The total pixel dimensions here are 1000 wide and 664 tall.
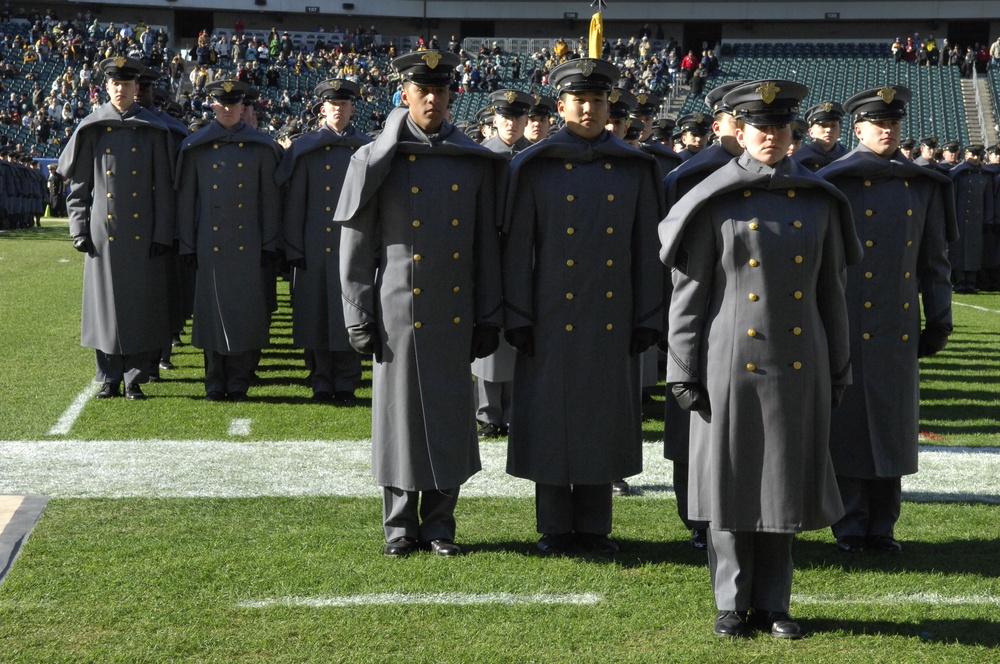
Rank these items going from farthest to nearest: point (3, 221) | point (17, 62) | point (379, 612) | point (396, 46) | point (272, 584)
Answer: point (396, 46) → point (17, 62) → point (3, 221) → point (272, 584) → point (379, 612)

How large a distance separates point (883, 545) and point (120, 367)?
18.6 feet

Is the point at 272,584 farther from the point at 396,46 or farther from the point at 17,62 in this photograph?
the point at 396,46

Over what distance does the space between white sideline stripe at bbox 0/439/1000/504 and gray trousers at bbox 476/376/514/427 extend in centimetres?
36

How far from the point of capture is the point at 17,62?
44.3 m

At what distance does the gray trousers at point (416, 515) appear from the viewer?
17.1 feet

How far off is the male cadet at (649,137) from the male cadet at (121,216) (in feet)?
11.0

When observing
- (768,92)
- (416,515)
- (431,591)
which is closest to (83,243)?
(416,515)

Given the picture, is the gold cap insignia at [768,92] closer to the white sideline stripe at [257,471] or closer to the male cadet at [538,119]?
the white sideline stripe at [257,471]

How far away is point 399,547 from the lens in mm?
5145

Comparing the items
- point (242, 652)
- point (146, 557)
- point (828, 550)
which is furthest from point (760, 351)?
point (146, 557)

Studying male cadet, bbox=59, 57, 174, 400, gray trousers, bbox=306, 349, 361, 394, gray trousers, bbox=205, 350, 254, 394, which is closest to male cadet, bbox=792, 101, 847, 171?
gray trousers, bbox=306, 349, 361, 394

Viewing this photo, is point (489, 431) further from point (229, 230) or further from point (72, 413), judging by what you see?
point (72, 413)

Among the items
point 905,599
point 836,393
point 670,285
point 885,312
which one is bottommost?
point 905,599

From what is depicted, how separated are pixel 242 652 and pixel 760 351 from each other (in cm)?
200
